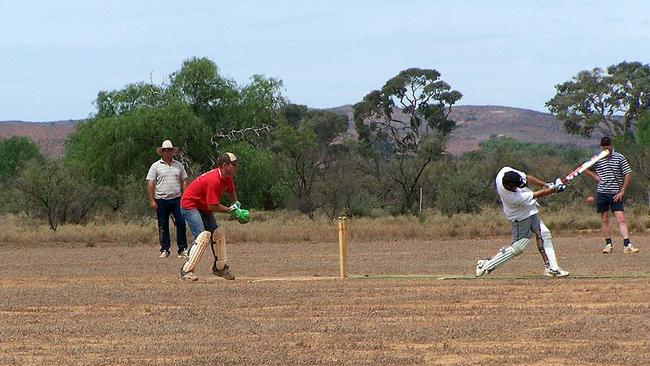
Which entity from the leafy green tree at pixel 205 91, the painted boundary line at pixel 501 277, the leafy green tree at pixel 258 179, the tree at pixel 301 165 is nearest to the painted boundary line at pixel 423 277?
the painted boundary line at pixel 501 277

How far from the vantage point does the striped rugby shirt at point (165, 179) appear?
65.7ft

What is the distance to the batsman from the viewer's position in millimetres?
16266

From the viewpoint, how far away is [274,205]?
49.4 metres

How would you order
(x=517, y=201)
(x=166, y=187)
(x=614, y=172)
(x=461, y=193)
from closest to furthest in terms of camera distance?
(x=517, y=201) < (x=166, y=187) < (x=614, y=172) < (x=461, y=193)

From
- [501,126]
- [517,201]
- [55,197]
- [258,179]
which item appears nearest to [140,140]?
[258,179]

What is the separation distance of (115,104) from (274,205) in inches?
396

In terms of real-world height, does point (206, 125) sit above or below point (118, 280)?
above

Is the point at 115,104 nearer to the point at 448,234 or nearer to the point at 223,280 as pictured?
the point at 448,234

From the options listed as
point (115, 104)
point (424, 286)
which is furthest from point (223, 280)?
point (115, 104)

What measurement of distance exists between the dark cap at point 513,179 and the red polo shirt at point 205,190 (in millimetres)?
3505

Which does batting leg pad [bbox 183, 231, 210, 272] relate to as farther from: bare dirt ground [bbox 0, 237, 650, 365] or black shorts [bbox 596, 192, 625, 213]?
black shorts [bbox 596, 192, 625, 213]

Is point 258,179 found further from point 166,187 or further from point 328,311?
point 328,311

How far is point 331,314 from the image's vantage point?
1232cm

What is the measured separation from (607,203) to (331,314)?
939cm
